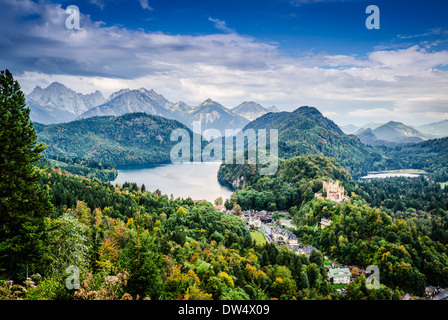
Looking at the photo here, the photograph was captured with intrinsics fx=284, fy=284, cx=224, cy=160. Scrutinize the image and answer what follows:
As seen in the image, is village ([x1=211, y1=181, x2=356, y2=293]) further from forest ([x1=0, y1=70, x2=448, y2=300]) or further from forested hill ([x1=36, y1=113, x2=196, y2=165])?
forested hill ([x1=36, y1=113, x2=196, y2=165])

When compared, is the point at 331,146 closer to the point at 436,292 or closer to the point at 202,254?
the point at 436,292

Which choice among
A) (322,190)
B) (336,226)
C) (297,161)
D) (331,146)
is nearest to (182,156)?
(331,146)

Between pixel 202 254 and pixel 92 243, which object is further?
pixel 202 254

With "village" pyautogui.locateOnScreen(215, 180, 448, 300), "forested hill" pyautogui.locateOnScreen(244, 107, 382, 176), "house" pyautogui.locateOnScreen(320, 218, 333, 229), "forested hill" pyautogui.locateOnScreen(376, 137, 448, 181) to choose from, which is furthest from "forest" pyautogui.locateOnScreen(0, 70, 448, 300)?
"forested hill" pyautogui.locateOnScreen(376, 137, 448, 181)

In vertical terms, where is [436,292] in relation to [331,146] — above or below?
below

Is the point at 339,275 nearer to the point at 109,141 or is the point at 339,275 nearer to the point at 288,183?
the point at 288,183

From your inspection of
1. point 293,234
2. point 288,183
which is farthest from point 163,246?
point 288,183
